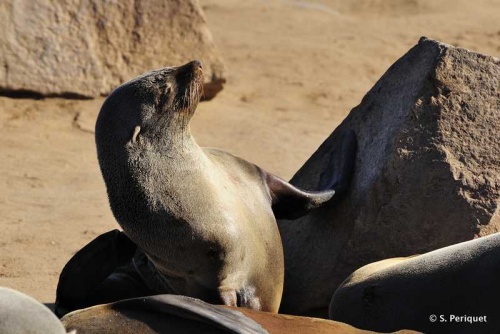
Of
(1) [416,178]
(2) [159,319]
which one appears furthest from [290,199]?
(2) [159,319]

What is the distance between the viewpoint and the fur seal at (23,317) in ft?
10.2

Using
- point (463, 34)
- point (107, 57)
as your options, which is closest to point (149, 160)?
point (107, 57)

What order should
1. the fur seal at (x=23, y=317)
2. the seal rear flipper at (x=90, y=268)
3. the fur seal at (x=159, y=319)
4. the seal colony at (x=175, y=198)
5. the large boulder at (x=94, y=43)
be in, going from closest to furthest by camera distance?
the fur seal at (x=23, y=317)
the fur seal at (x=159, y=319)
the seal colony at (x=175, y=198)
the seal rear flipper at (x=90, y=268)
the large boulder at (x=94, y=43)

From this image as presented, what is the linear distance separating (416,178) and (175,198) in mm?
1207

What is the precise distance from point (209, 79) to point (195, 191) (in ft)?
14.7

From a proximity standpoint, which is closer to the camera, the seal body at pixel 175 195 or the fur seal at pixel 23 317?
the fur seal at pixel 23 317

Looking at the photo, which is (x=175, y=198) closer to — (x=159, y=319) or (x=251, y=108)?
(x=159, y=319)

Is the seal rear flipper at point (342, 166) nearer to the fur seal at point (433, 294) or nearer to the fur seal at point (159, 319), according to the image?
the fur seal at point (433, 294)

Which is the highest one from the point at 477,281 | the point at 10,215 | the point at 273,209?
the point at 477,281

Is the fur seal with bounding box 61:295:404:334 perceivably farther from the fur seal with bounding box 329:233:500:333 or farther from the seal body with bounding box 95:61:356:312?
the seal body with bounding box 95:61:356:312

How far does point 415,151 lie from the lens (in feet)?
17.1

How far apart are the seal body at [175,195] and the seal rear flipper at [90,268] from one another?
290mm

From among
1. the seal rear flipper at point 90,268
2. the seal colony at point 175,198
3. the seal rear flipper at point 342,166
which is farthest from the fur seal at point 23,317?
the seal rear flipper at point 342,166

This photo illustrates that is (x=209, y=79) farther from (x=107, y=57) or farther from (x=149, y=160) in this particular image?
(x=149, y=160)
